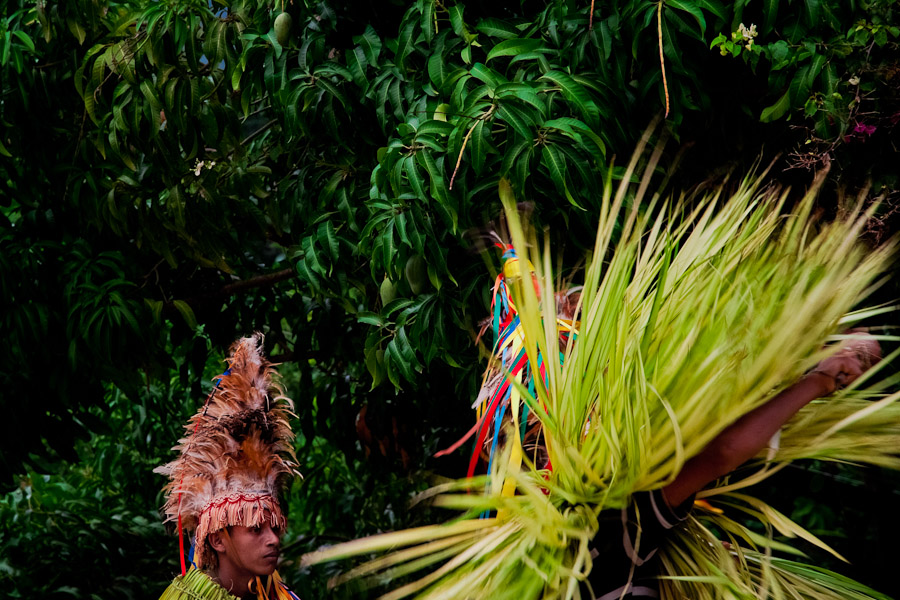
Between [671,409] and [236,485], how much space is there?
159cm

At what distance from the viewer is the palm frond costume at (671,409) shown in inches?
55.4

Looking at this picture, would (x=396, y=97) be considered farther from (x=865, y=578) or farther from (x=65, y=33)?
(x=865, y=578)

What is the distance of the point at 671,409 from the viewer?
1.42 metres

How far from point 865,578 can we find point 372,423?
6.30 feet

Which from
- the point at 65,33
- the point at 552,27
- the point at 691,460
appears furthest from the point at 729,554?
the point at 65,33

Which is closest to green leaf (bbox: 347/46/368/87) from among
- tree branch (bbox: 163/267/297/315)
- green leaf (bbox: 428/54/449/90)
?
green leaf (bbox: 428/54/449/90)

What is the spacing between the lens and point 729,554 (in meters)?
1.64

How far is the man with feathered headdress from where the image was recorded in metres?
2.62

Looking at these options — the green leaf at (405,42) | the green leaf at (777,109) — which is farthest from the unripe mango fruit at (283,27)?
the green leaf at (777,109)

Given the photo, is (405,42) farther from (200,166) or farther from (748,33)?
(200,166)

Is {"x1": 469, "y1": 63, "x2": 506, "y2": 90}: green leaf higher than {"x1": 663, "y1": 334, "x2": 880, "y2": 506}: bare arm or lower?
higher

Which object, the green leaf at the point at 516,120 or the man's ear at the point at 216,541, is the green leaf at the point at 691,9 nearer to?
the green leaf at the point at 516,120

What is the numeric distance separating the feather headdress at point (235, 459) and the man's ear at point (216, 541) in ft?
0.05

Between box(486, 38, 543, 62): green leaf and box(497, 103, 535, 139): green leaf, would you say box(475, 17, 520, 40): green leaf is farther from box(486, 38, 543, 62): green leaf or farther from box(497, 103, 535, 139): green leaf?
box(497, 103, 535, 139): green leaf
